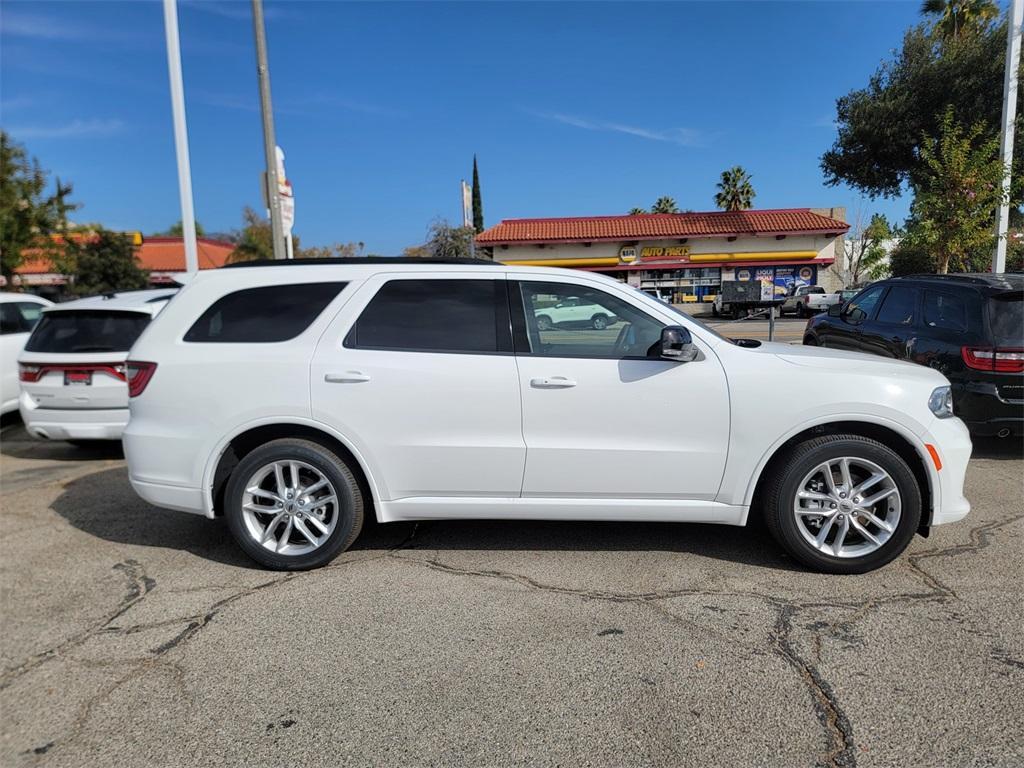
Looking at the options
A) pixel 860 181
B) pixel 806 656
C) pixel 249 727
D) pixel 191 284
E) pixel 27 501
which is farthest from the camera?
pixel 860 181

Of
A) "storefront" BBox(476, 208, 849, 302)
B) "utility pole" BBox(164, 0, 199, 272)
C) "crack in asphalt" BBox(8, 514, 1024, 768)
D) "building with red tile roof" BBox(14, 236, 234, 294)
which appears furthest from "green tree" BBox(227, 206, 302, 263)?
"crack in asphalt" BBox(8, 514, 1024, 768)

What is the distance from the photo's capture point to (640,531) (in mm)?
4438

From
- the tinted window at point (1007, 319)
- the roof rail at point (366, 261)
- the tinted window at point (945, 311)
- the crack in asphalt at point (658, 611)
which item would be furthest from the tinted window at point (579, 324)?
the tinted window at point (945, 311)

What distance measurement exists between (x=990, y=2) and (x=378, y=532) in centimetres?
3542

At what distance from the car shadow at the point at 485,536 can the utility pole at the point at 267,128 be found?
6.58 meters

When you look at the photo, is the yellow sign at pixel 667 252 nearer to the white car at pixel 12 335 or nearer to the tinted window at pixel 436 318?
the white car at pixel 12 335

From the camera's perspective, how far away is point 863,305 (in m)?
7.84

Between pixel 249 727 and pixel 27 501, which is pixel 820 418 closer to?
pixel 249 727

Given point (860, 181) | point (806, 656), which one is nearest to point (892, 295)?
point (806, 656)

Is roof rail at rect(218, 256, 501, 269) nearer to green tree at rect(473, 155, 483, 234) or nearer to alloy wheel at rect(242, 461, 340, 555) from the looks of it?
alloy wheel at rect(242, 461, 340, 555)

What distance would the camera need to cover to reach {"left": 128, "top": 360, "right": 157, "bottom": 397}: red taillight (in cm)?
394

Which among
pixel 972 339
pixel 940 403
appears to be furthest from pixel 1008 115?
pixel 940 403

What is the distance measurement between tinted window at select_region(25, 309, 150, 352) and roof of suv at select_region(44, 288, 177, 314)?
0.15 ft

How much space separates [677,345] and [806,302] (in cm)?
3038
